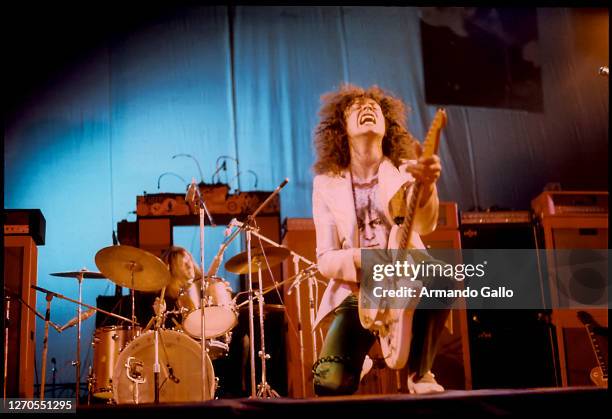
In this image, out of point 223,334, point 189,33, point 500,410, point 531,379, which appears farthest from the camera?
point 189,33

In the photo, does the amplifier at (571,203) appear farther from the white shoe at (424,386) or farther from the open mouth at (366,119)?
the white shoe at (424,386)

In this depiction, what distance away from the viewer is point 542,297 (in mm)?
6199

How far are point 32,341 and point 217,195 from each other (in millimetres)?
1914

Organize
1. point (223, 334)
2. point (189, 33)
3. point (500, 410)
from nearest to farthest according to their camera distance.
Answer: point (500, 410)
point (223, 334)
point (189, 33)

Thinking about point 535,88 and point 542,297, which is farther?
point 535,88

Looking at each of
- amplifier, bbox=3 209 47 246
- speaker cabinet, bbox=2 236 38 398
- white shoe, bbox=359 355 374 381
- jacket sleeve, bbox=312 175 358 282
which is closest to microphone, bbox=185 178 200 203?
jacket sleeve, bbox=312 175 358 282

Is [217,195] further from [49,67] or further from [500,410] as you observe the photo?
[500,410]

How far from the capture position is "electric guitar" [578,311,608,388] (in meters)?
4.68

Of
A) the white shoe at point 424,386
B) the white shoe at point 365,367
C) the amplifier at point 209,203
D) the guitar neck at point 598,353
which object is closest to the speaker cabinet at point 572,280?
the guitar neck at point 598,353

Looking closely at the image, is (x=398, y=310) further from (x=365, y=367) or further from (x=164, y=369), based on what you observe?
(x=164, y=369)

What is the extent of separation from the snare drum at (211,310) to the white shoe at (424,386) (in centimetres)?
226

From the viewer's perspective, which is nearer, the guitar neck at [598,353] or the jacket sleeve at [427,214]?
the jacket sleeve at [427,214]

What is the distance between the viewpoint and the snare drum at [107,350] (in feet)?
18.3

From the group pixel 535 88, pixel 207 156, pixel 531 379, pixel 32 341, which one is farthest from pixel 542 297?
pixel 32 341
